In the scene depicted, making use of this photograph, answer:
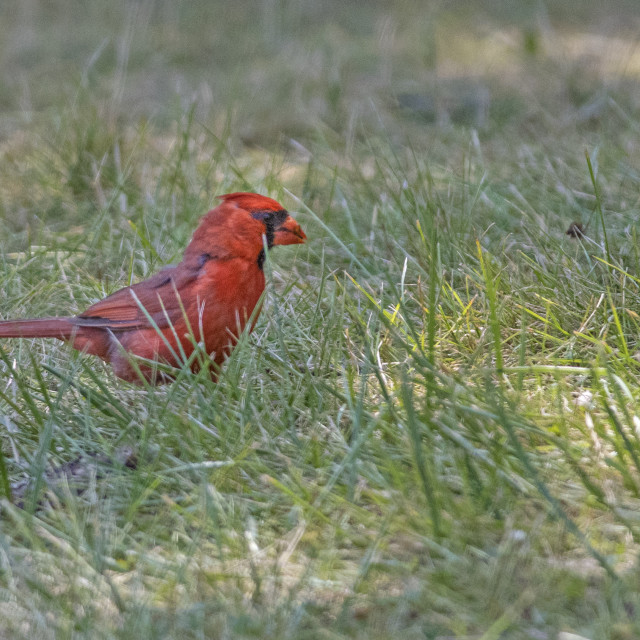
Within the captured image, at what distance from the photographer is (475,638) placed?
61.4 inches

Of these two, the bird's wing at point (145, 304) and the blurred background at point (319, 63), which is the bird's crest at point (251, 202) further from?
the blurred background at point (319, 63)

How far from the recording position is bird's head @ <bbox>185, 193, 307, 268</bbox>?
2908 millimetres

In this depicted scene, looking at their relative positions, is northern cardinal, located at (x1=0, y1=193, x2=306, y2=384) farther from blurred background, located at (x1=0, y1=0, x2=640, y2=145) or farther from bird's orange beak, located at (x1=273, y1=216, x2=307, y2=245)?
blurred background, located at (x1=0, y1=0, x2=640, y2=145)

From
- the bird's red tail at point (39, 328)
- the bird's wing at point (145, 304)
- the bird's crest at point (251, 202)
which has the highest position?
the bird's crest at point (251, 202)

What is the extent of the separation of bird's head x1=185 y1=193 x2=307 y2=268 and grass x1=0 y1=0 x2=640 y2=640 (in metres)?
0.22

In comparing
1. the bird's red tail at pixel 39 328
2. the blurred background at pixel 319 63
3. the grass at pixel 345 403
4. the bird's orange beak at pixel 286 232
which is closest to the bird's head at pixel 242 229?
the bird's orange beak at pixel 286 232

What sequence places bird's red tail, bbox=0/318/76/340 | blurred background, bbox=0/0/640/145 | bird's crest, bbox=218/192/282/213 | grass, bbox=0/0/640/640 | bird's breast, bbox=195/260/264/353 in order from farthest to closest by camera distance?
1. blurred background, bbox=0/0/640/145
2. bird's crest, bbox=218/192/282/213
3. bird's red tail, bbox=0/318/76/340
4. bird's breast, bbox=195/260/264/353
5. grass, bbox=0/0/640/640

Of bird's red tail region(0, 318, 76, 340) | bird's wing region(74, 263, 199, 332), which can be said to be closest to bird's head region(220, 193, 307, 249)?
bird's wing region(74, 263, 199, 332)

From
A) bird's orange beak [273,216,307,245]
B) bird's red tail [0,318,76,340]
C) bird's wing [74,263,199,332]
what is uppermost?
bird's orange beak [273,216,307,245]

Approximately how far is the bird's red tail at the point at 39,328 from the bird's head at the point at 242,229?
1.40ft

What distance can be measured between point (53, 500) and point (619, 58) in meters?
4.90

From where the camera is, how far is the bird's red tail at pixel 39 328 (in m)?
2.87

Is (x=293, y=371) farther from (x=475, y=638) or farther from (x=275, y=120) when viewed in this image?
(x=275, y=120)

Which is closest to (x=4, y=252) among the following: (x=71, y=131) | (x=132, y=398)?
(x=71, y=131)
